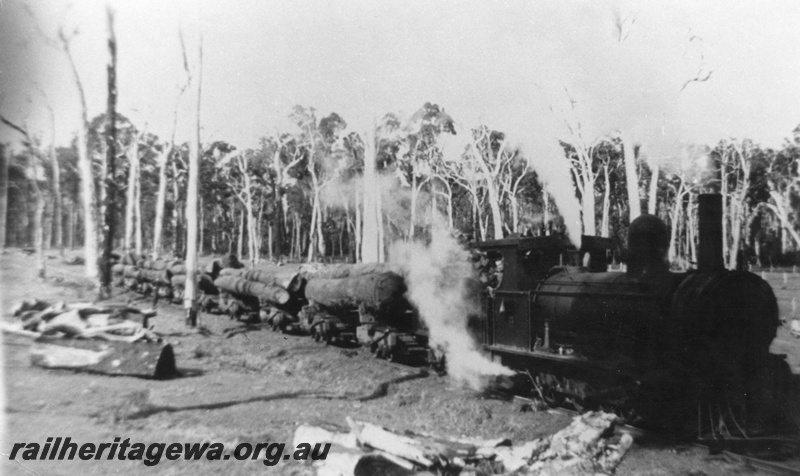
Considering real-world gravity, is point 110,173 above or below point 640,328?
above

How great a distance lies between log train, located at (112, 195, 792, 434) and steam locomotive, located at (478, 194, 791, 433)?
0.04ft

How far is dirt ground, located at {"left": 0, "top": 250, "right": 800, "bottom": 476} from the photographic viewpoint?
5191 millimetres

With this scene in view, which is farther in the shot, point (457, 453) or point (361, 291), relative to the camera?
point (361, 291)

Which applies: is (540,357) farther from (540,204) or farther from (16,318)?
(540,204)

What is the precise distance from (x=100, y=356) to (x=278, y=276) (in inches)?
284

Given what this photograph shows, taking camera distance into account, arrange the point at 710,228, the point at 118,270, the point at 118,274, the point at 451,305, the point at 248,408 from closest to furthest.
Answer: the point at 710,228 < the point at 248,408 < the point at 451,305 < the point at 118,270 < the point at 118,274

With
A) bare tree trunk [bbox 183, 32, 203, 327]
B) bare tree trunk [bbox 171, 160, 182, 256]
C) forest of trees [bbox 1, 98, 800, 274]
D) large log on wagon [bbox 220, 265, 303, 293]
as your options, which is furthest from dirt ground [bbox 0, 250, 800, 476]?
bare tree trunk [bbox 171, 160, 182, 256]

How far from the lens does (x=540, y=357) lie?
24.2 feet

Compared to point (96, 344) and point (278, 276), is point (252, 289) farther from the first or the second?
point (96, 344)

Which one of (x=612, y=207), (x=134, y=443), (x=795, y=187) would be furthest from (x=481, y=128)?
(x=134, y=443)

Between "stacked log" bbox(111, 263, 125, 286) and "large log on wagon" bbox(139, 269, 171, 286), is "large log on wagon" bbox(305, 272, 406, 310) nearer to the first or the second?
"large log on wagon" bbox(139, 269, 171, 286)

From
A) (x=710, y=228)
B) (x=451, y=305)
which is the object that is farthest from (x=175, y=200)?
(x=710, y=228)

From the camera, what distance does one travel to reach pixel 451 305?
940 centimetres

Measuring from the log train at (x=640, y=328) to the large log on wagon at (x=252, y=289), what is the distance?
598cm
